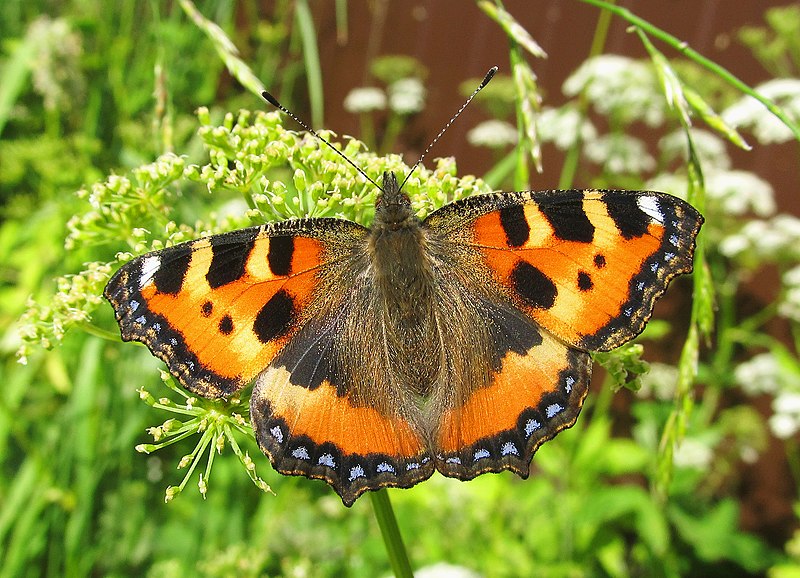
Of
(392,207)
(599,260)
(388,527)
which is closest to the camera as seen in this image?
(388,527)

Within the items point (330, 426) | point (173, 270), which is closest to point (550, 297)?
point (330, 426)

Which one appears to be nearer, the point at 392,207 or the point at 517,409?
the point at 517,409

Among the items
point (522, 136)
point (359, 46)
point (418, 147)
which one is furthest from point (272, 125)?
point (359, 46)

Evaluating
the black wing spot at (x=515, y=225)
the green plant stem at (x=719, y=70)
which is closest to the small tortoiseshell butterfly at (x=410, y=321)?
the black wing spot at (x=515, y=225)

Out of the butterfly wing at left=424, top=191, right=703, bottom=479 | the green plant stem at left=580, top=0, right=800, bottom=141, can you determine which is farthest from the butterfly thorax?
the green plant stem at left=580, top=0, right=800, bottom=141

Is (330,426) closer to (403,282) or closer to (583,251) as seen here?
(403,282)

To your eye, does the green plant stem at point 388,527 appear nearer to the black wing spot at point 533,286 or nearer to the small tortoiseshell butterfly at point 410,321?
the small tortoiseshell butterfly at point 410,321

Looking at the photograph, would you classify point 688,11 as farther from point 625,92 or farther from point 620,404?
point 620,404

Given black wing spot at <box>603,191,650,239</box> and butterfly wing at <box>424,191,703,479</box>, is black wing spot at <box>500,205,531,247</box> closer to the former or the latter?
butterfly wing at <box>424,191,703,479</box>

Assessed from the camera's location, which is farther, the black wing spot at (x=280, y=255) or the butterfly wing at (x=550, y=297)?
the black wing spot at (x=280, y=255)
